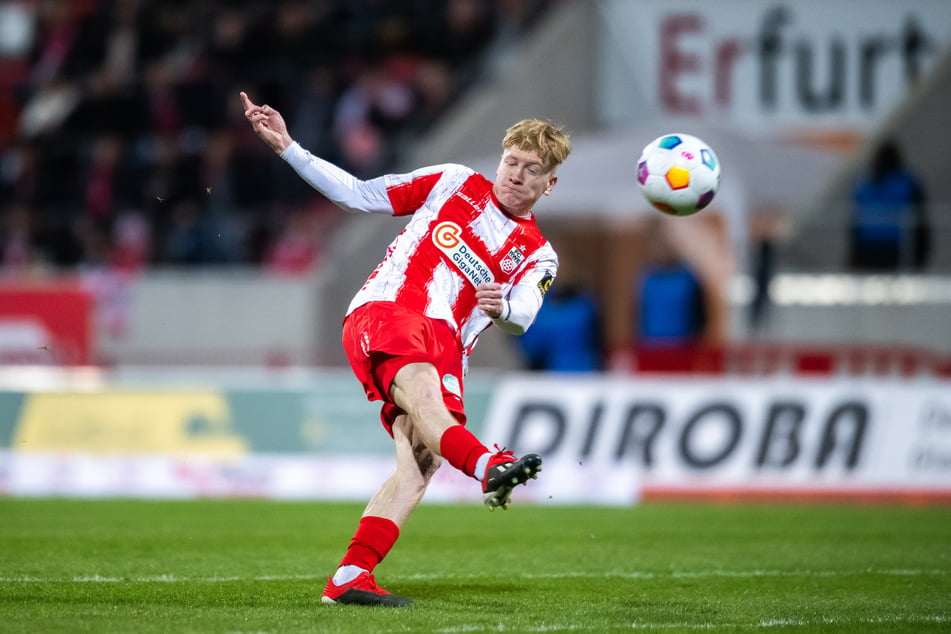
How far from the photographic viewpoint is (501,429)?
1509cm

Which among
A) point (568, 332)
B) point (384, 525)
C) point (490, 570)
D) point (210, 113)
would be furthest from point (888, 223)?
point (384, 525)

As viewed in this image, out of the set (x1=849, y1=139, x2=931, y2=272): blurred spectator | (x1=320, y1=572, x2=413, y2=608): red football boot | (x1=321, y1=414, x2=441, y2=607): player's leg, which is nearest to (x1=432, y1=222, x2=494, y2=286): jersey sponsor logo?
(x1=321, y1=414, x2=441, y2=607): player's leg

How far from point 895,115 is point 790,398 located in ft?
20.5

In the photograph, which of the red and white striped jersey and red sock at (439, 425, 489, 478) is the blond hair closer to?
the red and white striped jersey

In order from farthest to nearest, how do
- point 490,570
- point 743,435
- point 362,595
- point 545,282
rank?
point 743,435, point 490,570, point 545,282, point 362,595

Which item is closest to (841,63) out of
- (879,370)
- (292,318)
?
(879,370)

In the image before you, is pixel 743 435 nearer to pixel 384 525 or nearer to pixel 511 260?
pixel 511 260

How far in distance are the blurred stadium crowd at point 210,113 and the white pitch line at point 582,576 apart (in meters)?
11.2

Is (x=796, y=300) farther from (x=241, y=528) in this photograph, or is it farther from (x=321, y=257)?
(x=241, y=528)

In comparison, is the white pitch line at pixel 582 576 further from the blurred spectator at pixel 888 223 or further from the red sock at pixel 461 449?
the blurred spectator at pixel 888 223

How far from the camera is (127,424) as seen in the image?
15.1m

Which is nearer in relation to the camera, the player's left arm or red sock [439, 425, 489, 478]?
red sock [439, 425, 489, 478]

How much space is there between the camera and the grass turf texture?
6691 mm

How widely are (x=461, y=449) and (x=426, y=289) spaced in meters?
1.00
